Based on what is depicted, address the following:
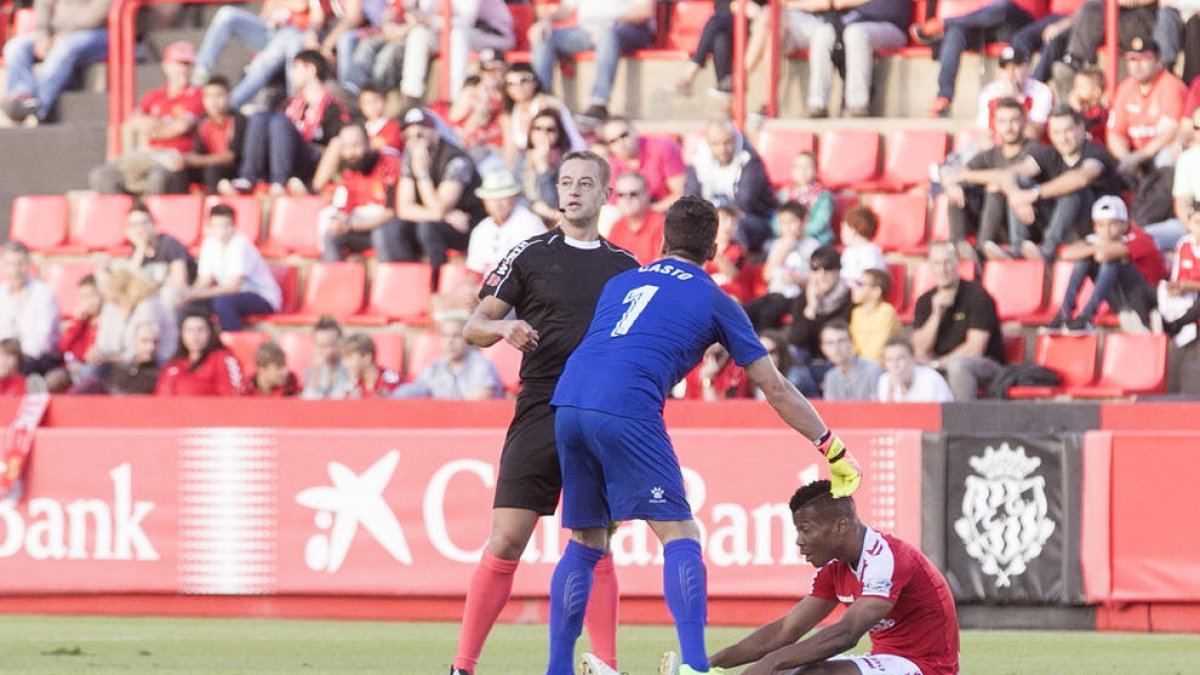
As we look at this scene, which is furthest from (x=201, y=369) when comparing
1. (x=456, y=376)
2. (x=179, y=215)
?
(x=179, y=215)

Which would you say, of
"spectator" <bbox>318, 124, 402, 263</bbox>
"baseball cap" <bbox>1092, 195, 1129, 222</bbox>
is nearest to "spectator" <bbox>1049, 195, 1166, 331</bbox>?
"baseball cap" <bbox>1092, 195, 1129, 222</bbox>

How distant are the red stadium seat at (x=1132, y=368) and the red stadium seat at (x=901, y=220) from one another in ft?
6.56

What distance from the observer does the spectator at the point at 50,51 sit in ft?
62.2

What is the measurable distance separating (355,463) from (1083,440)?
405cm

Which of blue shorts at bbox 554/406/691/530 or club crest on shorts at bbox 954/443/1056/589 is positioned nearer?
blue shorts at bbox 554/406/691/530

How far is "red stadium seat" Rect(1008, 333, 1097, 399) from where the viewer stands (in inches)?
543

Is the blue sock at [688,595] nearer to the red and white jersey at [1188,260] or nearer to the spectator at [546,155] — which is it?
the red and white jersey at [1188,260]

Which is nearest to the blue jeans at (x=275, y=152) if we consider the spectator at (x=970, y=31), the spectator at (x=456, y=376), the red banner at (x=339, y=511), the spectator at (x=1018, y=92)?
the spectator at (x=456, y=376)

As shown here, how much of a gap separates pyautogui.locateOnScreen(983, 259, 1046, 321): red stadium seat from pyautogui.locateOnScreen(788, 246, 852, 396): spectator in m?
1.12

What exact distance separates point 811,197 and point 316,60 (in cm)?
429

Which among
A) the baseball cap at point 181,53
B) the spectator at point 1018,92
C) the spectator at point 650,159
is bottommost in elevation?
the spectator at point 650,159

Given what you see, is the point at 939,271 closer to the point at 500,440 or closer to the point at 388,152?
the point at 500,440

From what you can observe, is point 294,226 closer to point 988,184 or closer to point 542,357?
point 988,184

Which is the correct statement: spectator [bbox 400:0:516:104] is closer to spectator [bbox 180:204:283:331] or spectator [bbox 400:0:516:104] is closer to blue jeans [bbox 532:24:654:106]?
blue jeans [bbox 532:24:654:106]
